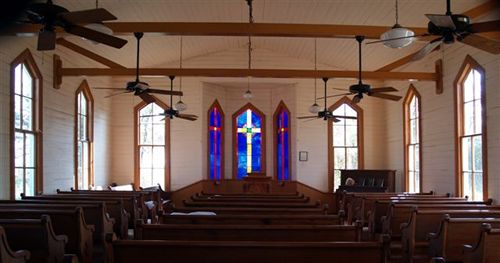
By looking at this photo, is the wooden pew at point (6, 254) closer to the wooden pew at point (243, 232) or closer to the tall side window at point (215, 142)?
the wooden pew at point (243, 232)

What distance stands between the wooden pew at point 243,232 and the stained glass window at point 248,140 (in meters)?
10.4

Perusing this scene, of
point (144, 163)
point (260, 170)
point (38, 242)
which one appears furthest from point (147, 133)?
point (38, 242)

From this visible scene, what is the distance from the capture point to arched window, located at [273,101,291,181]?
14273mm

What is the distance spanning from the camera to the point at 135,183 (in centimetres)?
1384

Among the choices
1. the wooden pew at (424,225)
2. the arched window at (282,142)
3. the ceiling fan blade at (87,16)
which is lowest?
the wooden pew at (424,225)

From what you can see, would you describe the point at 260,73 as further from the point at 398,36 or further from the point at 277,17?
the point at 398,36

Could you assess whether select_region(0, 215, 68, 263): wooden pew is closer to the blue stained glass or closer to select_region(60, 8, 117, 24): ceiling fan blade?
select_region(60, 8, 117, 24): ceiling fan blade

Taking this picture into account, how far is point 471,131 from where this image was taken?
8648mm

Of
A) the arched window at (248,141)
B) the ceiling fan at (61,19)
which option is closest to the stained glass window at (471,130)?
the ceiling fan at (61,19)

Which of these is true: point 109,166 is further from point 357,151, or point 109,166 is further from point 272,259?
point 272,259

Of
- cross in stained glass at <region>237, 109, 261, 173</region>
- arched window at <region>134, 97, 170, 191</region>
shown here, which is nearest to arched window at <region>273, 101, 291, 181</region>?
cross in stained glass at <region>237, 109, 261, 173</region>

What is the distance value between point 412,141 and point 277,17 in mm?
4822

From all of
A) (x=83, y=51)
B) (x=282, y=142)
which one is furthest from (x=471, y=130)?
(x=83, y=51)

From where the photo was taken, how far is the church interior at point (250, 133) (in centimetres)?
448
